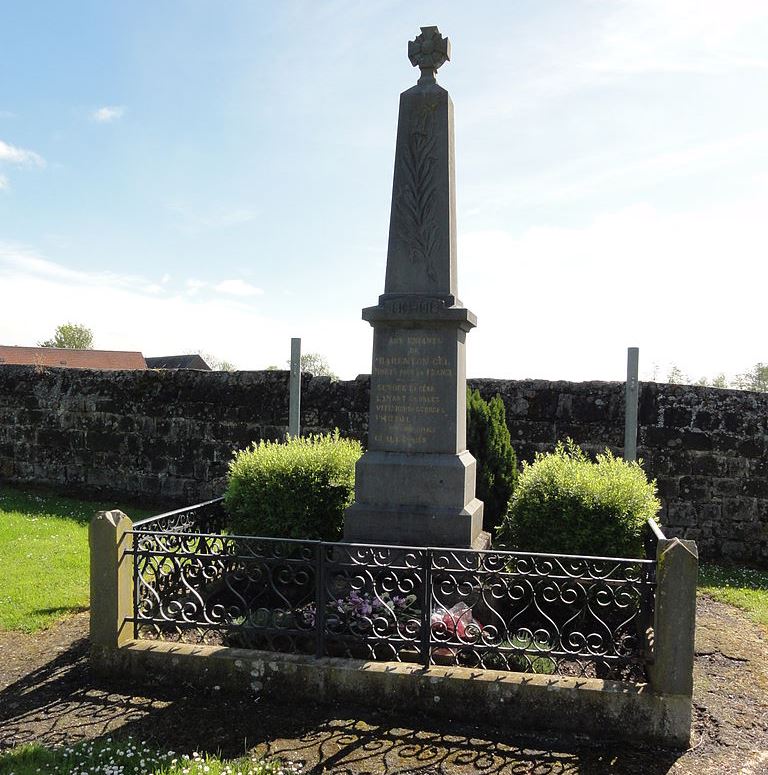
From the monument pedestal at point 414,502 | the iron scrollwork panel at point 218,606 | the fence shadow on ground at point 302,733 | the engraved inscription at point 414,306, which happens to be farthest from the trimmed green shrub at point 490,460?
the fence shadow on ground at point 302,733

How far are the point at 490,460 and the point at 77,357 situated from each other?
121ft

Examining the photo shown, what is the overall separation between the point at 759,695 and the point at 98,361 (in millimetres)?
40295

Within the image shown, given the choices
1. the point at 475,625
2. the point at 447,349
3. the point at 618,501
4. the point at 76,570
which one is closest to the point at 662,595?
the point at 475,625

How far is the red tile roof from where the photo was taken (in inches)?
1398

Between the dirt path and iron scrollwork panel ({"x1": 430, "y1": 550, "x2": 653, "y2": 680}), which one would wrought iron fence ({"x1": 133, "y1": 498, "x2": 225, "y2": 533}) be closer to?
the dirt path

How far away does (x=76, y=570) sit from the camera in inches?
255

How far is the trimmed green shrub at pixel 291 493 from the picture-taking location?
570 cm

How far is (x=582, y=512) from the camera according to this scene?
5.12 meters

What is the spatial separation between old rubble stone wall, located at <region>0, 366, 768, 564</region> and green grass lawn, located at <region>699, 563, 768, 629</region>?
1.50 ft

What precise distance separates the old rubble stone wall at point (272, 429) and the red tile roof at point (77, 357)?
2540 centimetres

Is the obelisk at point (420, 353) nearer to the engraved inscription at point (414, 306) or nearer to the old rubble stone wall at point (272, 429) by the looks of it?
the engraved inscription at point (414, 306)

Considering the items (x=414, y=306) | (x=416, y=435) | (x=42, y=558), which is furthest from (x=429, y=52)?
(x=42, y=558)

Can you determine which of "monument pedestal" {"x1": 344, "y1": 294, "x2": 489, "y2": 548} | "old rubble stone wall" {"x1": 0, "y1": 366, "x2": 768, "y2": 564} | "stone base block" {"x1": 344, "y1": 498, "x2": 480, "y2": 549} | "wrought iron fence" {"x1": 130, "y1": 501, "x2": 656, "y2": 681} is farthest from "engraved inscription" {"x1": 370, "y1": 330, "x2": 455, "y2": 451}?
"old rubble stone wall" {"x1": 0, "y1": 366, "x2": 768, "y2": 564}

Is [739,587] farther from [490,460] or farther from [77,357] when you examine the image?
[77,357]
